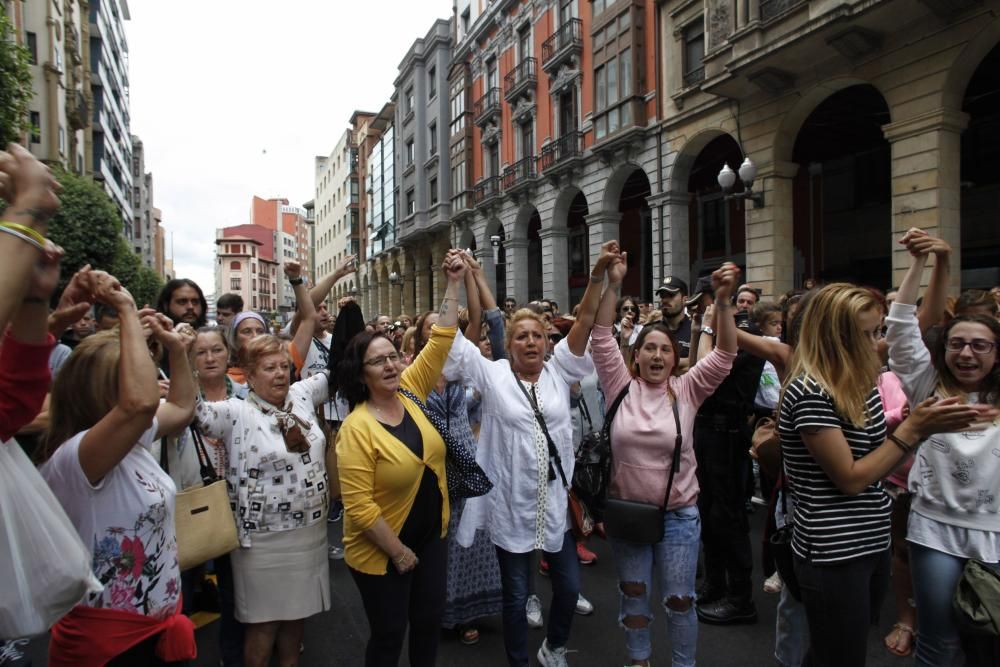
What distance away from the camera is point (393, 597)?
2.78 m

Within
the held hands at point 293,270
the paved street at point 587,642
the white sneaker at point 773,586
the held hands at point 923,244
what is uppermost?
the held hands at point 293,270

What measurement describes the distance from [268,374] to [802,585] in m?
2.57

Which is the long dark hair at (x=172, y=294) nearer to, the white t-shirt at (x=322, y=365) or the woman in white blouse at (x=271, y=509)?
the white t-shirt at (x=322, y=365)

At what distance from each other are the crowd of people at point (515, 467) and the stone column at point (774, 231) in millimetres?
10698

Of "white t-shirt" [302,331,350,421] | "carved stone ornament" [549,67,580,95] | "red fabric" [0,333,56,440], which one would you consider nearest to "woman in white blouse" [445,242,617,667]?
"red fabric" [0,333,56,440]

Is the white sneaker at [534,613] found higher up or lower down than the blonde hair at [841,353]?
lower down

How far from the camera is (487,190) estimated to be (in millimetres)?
28609

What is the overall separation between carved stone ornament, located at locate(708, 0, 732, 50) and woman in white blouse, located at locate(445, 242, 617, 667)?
13.7 metres

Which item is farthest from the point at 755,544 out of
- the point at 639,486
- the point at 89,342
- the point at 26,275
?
the point at 26,275

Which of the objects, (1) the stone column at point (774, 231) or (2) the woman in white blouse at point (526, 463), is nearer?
(2) the woman in white blouse at point (526, 463)

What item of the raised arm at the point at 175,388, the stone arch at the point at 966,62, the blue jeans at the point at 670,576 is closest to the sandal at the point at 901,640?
the blue jeans at the point at 670,576

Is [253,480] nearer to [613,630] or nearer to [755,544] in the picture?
[613,630]

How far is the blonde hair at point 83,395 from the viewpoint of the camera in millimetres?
2133

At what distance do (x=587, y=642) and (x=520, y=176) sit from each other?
2305cm
